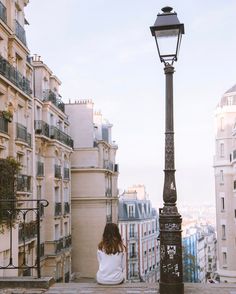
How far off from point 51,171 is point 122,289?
A: 1035 inches

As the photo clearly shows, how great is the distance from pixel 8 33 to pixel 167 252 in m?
19.0

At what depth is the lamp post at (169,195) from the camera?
7.09m

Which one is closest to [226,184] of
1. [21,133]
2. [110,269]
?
[21,133]

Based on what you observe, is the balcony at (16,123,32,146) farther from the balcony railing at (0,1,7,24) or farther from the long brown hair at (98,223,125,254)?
the long brown hair at (98,223,125,254)

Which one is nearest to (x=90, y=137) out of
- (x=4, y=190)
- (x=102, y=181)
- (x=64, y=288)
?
(x=102, y=181)

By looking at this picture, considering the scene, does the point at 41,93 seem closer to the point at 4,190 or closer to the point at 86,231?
the point at 86,231

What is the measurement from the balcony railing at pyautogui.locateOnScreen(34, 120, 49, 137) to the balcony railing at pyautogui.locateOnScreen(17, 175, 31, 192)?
5.05m

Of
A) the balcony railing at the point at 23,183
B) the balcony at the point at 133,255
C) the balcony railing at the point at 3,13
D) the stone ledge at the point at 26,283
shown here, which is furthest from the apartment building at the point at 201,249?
the stone ledge at the point at 26,283

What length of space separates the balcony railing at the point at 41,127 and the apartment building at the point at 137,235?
28405 mm

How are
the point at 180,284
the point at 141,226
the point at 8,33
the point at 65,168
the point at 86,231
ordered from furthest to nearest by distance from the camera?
the point at 141,226, the point at 86,231, the point at 65,168, the point at 8,33, the point at 180,284

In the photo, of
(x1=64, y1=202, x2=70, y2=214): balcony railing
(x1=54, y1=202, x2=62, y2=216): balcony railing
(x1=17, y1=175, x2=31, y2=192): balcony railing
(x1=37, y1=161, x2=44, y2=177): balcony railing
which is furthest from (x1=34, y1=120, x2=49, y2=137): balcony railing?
(x1=64, y1=202, x2=70, y2=214): balcony railing

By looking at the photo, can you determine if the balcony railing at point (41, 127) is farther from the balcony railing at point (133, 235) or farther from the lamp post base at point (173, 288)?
the balcony railing at point (133, 235)

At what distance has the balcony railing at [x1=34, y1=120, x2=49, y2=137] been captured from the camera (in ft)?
103

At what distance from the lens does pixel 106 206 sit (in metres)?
42.3
